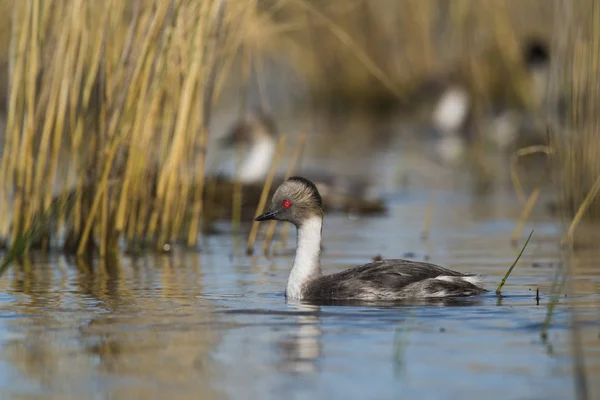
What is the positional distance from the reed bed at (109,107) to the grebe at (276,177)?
14.0ft

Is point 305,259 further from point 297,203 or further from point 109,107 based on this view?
point 109,107

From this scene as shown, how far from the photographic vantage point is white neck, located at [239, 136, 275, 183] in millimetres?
17328

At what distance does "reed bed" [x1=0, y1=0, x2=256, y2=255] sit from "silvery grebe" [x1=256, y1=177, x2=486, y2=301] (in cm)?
183

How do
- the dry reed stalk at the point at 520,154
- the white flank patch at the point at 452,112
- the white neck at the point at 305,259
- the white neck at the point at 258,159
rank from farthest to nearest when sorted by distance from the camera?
the white flank patch at the point at 452,112, the white neck at the point at 258,159, the dry reed stalk at the point at 520,154, the white neck at the point at 305,259

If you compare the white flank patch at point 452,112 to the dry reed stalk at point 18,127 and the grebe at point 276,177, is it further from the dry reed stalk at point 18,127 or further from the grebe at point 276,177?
the dry reed stalk at point 18,127

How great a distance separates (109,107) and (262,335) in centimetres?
374

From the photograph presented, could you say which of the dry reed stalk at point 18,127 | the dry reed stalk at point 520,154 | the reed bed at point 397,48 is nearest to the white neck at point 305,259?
the dry reed stalk at point 520,154

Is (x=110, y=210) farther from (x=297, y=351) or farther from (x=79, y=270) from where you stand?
(x=297, y=351)

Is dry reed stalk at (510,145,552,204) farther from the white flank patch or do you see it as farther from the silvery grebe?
the white flank patch

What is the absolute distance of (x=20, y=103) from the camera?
10.6 metres

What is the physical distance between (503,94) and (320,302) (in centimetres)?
2213

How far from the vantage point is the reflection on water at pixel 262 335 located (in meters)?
6.08

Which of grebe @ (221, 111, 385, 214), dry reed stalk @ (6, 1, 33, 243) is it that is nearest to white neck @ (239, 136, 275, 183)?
grebe @ (221, 111, 385, 214)


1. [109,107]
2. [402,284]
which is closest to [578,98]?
[402,284]
